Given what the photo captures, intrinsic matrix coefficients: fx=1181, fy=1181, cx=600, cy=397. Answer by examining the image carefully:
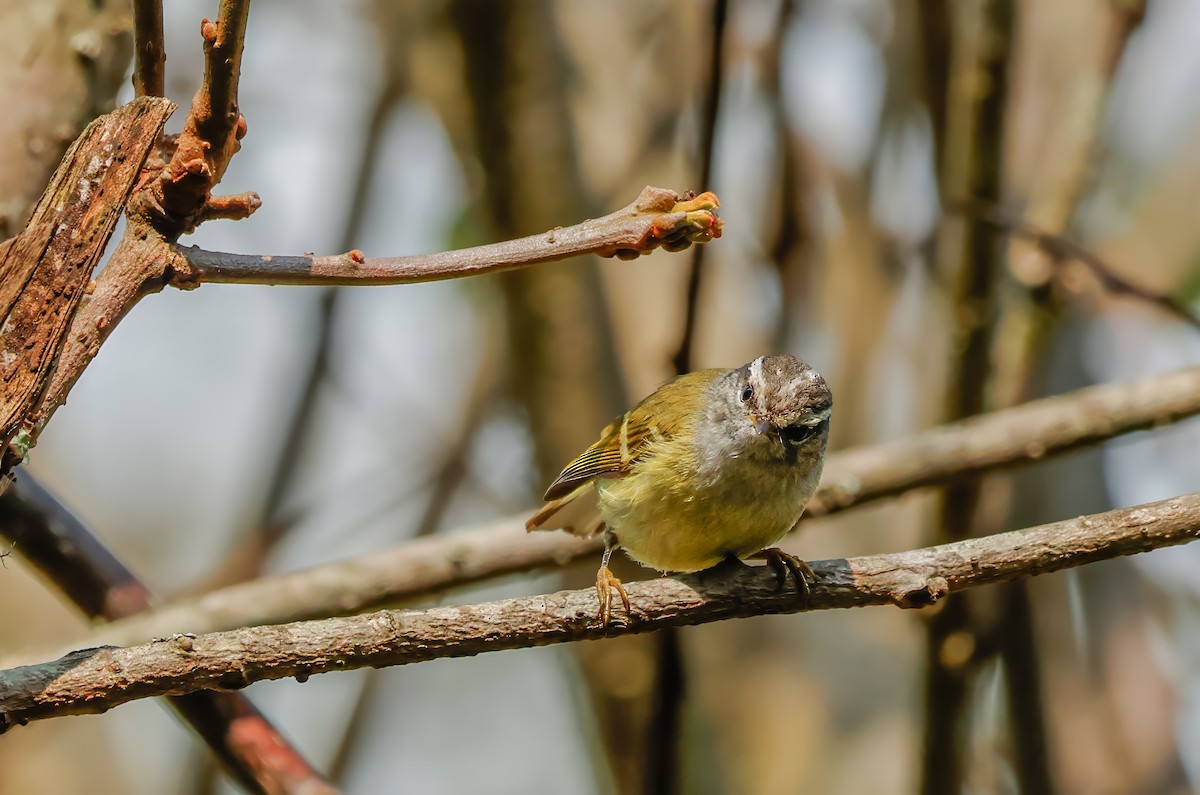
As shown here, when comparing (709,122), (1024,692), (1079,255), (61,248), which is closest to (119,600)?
(61,248)

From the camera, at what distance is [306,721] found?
815 centimetres

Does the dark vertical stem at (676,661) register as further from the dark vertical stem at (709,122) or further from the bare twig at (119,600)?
the bare twig at (119,600)

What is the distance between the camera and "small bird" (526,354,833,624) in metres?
3.57

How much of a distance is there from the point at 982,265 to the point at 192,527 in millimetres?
7467

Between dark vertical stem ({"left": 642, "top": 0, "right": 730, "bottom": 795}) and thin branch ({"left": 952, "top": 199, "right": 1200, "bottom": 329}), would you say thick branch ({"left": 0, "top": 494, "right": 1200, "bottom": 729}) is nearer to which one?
dark vertical stem ({"left": 642, "top": 0, "right": 730, "bottom": 795})

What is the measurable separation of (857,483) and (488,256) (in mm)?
2348

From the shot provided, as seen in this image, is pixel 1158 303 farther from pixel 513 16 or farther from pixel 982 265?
pixel 513 16

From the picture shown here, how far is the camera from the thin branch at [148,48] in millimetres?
2113

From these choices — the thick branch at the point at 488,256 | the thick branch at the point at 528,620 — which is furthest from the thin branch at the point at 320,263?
the thick branch at the point at 528,620

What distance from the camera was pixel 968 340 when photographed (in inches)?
168

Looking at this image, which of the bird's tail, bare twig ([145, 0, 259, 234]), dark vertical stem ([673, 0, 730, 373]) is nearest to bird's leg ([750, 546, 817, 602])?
the bird's tail

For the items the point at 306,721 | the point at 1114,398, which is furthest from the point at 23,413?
the point at 306,721

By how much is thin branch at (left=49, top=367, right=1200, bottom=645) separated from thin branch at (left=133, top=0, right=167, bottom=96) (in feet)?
6.51

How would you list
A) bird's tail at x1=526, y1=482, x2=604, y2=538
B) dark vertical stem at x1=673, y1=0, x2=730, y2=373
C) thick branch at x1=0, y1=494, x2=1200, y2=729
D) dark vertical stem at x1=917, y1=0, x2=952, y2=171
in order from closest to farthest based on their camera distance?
thick branch at x1=0, y1=494, x2=1200, y2=729, dark vertical stem at x1=673, y1=0, x2=730, y2=373, bird's tail at x1=526, y1=482, x2=604, y2=538, dark vertical stem at x1=917, y1=0, x2=952, y2=171
